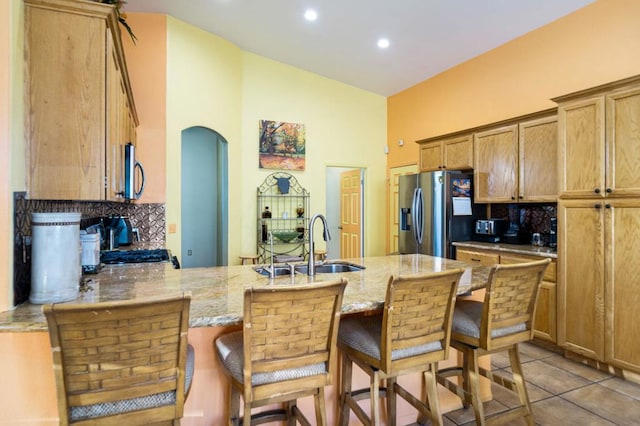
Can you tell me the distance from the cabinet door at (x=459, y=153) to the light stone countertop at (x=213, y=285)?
2.19 meters

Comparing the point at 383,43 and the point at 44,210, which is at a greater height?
the point at 383,43

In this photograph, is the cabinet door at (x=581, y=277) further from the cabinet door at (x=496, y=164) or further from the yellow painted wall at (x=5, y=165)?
the yellow painted wall at (x=5, y=165)

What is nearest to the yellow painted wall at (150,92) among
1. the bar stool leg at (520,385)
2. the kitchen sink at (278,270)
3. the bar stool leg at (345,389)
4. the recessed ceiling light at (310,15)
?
the recessed ceiling light at (310,15)

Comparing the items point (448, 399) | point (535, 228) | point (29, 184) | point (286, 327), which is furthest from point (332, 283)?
point (535, 228)

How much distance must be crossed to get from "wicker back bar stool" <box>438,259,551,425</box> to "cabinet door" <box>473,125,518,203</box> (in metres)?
2.30

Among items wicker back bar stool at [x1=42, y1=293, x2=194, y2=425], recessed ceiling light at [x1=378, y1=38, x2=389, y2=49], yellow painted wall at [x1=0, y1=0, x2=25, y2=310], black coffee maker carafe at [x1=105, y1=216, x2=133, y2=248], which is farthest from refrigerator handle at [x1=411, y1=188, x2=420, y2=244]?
yellow painted wall at [x1=0, y1=0, x2=25, y2=310]

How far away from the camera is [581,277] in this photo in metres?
3.03

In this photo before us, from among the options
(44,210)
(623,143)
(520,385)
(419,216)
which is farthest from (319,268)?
(623,143)

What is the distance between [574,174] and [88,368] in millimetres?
3635

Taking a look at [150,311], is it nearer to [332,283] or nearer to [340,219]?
[332,283]

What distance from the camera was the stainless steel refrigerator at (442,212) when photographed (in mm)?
4273

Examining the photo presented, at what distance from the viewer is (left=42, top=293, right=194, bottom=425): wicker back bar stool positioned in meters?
1.07

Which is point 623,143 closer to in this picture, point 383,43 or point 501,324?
point 501,324

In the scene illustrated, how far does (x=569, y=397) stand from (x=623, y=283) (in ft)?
3.22
